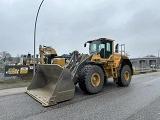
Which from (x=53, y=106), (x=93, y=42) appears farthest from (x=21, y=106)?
(x=93, y=42)

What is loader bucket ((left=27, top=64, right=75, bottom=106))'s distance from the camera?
21.7ft

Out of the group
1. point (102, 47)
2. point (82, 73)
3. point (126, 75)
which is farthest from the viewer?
point (126, 75)

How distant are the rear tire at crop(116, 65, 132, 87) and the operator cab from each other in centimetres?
137

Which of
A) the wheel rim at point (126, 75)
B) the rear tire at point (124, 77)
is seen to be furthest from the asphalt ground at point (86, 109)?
the wheel rim at point (126, 75)

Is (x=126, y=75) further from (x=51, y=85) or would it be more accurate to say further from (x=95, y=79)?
(x=51, y=85)

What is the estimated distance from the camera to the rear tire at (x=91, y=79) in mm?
8055

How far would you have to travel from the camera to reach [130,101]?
7.11 m

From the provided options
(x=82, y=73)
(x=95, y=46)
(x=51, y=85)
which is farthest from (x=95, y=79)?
(x=95, y=46)

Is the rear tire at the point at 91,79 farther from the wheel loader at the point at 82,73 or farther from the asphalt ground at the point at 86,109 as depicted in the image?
the asphalt ground at the point at 86,109

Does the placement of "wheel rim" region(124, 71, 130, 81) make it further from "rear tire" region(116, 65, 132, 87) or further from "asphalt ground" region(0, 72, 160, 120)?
"asphalt ground" region(0, 72, 160, 120)

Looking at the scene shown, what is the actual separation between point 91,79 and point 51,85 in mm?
1763

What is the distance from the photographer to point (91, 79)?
27.3 feet

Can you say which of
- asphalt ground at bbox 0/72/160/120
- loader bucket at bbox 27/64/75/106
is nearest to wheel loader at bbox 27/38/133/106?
loader bucket at bbox 27/64/75/106

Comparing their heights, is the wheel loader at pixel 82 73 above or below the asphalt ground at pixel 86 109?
above
